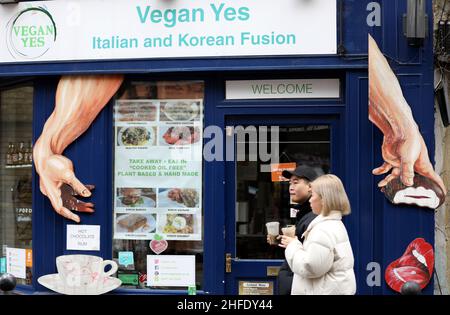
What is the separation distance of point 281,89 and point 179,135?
3.93 feet

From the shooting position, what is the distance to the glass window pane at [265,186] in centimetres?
752

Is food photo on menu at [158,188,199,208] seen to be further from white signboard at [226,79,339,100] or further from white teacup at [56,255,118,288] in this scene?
white signboard at [226,79,339,100]

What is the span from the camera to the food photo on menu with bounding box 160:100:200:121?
7.67 metres

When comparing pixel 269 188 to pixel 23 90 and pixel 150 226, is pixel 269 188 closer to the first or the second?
pixel 150 226

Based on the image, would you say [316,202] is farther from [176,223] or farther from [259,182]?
[176,223]

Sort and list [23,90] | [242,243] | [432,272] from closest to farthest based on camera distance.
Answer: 1. [432,272]
2. [242,243]
3. [23,90]

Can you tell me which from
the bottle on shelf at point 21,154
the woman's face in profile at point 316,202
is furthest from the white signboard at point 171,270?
the woman's face in profile at point 316,202

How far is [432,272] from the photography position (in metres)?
7.07

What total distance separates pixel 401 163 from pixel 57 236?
373 cm

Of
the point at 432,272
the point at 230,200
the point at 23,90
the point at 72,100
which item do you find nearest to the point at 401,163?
the point at 432,272

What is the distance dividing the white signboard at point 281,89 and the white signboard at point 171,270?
1.81 m

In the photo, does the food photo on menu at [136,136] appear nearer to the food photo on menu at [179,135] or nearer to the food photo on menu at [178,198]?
the food photo on menu at [179,135]

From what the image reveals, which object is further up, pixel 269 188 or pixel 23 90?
pixel 23 90

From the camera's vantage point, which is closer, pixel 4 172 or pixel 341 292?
pixel 341 292
